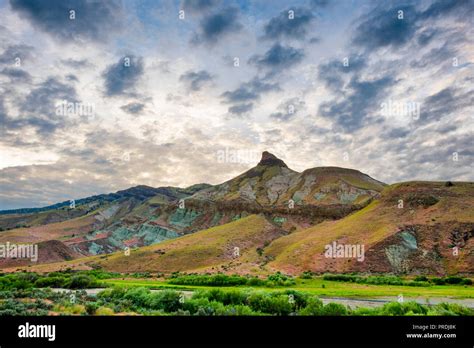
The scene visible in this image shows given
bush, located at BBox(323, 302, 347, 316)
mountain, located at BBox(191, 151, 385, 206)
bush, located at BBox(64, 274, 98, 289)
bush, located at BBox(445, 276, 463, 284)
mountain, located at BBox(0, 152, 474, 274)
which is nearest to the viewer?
bush, located at BBox(323, 302, 347, 316)

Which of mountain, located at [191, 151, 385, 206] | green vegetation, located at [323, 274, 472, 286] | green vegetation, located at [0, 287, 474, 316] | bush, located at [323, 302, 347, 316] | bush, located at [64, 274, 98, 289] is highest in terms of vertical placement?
mountain, located at [191, 151, 385, 206]

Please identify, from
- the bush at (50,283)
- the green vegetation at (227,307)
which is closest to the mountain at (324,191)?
the bush at (50,283)

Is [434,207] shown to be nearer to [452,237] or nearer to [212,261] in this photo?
[452,237]

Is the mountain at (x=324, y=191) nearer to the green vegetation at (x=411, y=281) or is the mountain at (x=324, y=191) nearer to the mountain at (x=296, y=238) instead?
the mountain at (x=296, y=238)

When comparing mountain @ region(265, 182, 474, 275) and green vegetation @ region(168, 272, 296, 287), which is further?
mountain @ region(265, 182, 474, 275)

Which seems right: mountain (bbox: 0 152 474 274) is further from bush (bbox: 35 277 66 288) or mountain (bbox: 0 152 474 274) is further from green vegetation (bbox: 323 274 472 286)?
bush (bbox: 35 277 66 288)

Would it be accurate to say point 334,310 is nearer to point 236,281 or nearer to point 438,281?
point 236,281

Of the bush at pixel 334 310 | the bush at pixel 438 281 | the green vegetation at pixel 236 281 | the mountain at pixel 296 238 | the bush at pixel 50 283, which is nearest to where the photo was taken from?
the bush at pixel 334 310

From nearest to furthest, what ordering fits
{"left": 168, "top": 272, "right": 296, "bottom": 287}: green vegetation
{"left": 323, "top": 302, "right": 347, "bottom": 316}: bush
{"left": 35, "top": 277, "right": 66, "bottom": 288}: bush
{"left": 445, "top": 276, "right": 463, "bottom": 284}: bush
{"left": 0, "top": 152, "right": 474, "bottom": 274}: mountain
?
{"left": 323, "top": 302, "right": 347, "bottom": 316}: bush, {"left": 168, "top": 272, "right": 296, "bottom": 287}: green vegetation, {"left": 445, "top": 276, "right": 463, "bottom": 284}: bush, {"left": 35, "top": 277, "right": 66, "bottom": 288}: bush, {"left": 0, "top": 152, "right": 474, "bottom": 274}: mountain

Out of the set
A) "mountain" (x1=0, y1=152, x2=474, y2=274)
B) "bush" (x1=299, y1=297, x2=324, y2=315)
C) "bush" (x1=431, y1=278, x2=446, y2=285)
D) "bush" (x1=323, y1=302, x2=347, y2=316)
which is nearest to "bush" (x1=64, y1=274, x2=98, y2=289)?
"mountain" (x1=0, y1=152, x2=474, y2=274)

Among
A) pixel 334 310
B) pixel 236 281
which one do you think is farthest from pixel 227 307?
pixel 236 281

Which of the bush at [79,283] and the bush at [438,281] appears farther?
the bush at [438,281]

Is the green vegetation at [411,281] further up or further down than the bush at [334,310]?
further down
